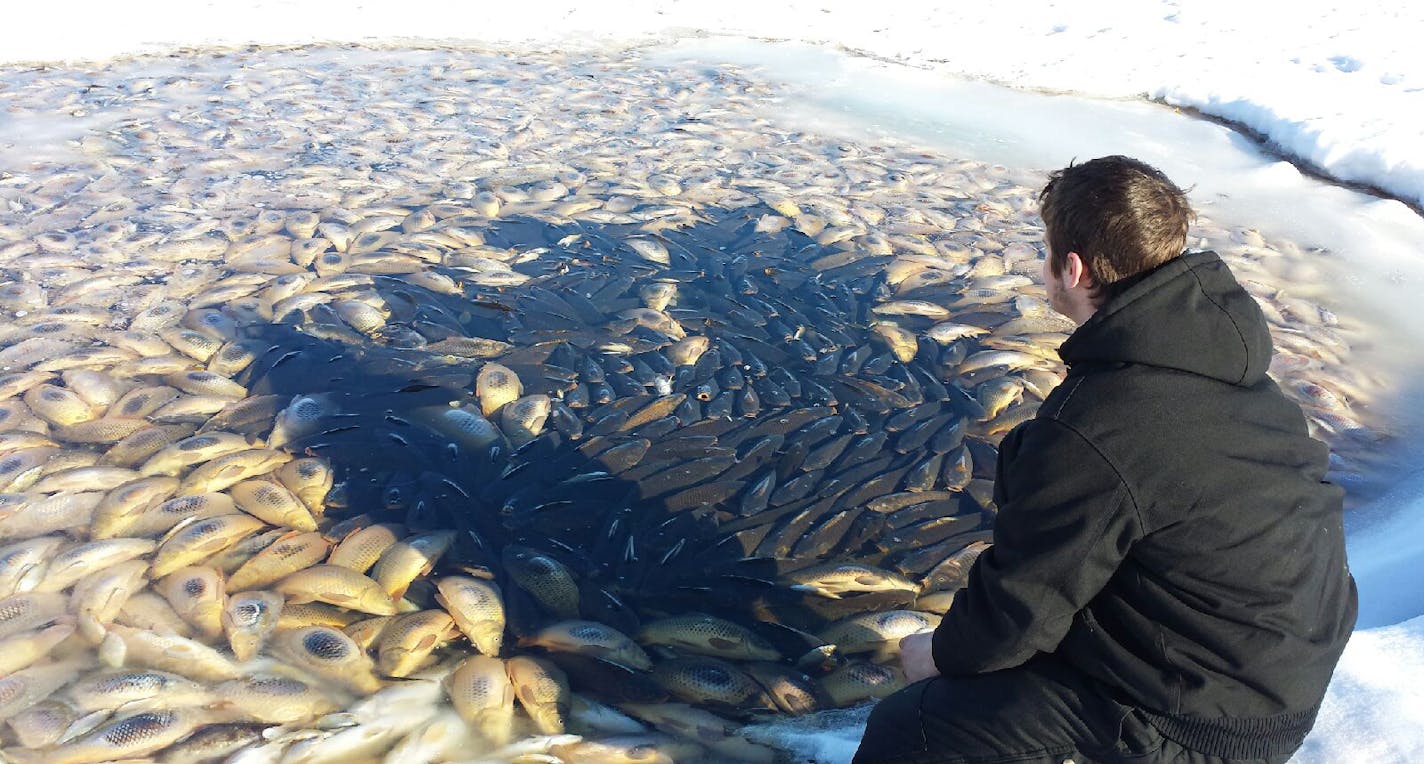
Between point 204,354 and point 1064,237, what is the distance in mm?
4243

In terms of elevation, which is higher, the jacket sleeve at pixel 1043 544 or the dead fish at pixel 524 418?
the jacket sleeve at pixel 1043 544

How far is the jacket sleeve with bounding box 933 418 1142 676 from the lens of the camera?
189 centimetres

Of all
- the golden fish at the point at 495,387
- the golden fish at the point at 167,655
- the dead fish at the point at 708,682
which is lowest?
the dead fish at the point at 708,682

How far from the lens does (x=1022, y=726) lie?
84.0 inches

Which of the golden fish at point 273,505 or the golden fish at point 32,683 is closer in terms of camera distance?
the golden fish at point 32,683

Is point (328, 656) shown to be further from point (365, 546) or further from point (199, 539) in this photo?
point (199, 539)

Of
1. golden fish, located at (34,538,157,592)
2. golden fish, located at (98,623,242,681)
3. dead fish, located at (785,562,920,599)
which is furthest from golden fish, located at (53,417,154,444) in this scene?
dead fish, located at (785,562,920,599)

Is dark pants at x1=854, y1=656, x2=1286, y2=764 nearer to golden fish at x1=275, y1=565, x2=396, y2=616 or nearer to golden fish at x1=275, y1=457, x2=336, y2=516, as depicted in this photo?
golden fish at x1=275, y1=565, x2=396, y2=616

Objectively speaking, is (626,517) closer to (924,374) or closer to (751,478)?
(751,478)

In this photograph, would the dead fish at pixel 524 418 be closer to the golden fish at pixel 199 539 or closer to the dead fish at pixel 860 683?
the golden fish at pixel 199 539

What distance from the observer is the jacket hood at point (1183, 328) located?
1907 millimetres

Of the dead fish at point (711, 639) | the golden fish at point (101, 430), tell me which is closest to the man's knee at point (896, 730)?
the dead fish at point (711, 639)

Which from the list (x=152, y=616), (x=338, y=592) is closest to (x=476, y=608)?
(x=338, y=592)

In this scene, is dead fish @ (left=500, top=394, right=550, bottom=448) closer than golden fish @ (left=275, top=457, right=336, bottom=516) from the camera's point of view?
No
